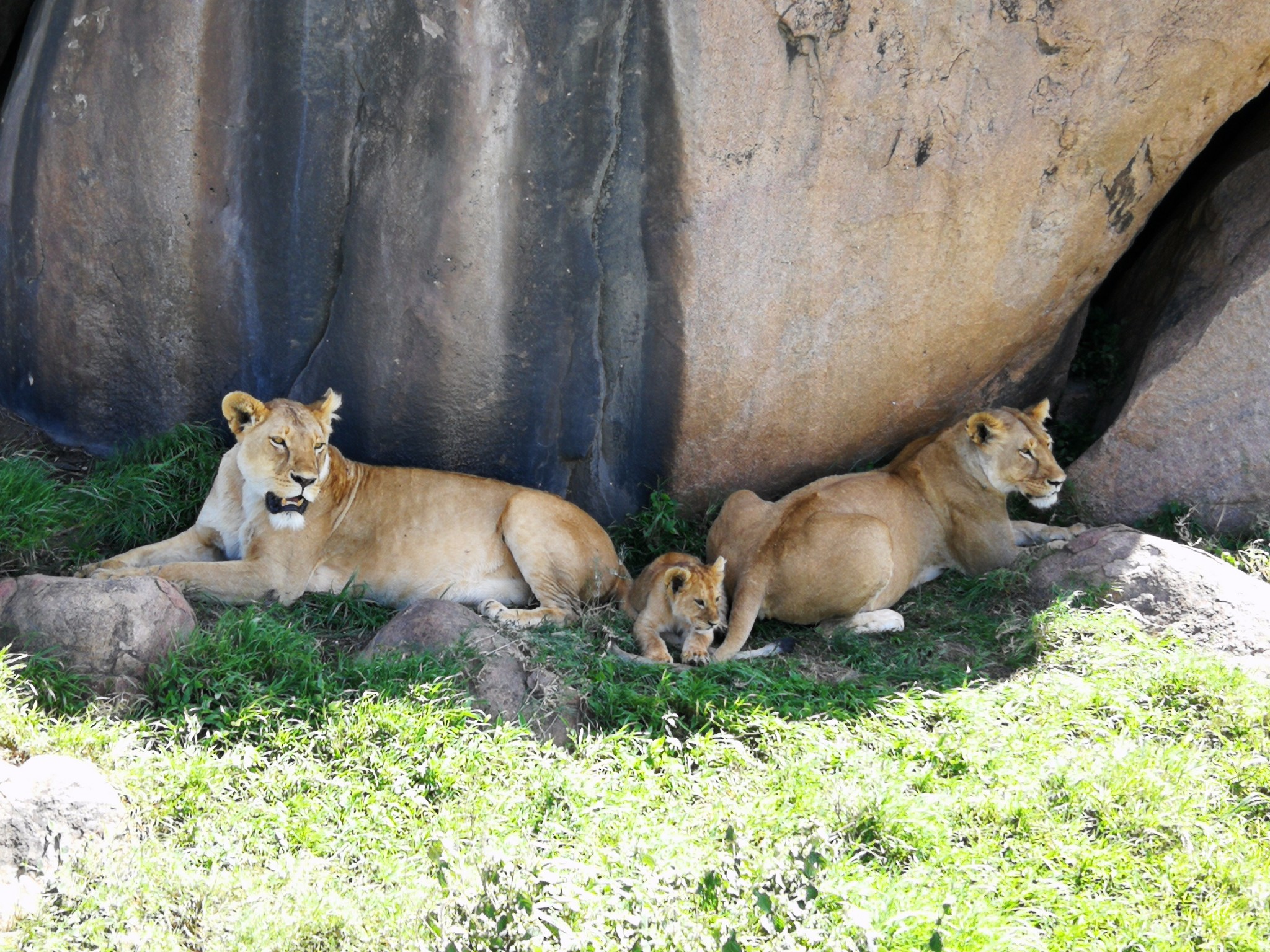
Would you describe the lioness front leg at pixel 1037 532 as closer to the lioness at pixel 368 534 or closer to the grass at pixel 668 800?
the grass at pixel 668 800

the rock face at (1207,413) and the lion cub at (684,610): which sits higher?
the rock face at (1207,413)

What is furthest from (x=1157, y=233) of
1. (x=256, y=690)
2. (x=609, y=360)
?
(x=256, y=690)

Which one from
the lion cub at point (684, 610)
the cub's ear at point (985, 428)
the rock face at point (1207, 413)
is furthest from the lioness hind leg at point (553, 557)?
the rock face at point (1207, 413)

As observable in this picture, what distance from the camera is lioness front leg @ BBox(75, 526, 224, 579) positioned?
564cm

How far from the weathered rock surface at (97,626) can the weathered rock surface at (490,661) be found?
32.8 inches

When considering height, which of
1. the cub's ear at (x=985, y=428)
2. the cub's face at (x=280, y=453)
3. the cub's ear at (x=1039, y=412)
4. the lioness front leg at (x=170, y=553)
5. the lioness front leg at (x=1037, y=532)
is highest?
the cub's ear at (x=1039, y=412)

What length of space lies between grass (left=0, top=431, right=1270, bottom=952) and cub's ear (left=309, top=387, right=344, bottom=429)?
0.85 metres

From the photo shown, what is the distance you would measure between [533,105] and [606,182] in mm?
513

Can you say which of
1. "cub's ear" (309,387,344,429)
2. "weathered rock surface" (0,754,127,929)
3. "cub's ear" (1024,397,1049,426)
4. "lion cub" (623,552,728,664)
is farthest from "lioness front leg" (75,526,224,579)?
"cub's ear" (1024,397,1049,426)

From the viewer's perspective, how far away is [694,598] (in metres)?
5.75

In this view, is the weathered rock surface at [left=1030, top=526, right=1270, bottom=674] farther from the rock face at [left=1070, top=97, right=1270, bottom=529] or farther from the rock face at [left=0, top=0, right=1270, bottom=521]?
the rock face at [left=0, top=0, right=1270, bottom=521]

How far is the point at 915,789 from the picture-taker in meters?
4.67

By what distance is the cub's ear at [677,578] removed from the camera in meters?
5.73

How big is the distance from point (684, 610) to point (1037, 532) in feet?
7.81
